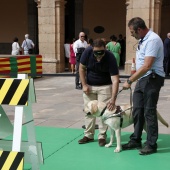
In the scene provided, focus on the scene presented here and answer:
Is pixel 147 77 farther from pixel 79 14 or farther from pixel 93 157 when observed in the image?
pixel 79 14

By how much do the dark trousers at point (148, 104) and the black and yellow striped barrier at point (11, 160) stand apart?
88.6 inches

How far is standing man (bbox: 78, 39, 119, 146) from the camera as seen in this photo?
5570 mm

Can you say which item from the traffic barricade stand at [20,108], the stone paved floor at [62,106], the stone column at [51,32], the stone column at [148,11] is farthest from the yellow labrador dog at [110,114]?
the stone column at [51,32]

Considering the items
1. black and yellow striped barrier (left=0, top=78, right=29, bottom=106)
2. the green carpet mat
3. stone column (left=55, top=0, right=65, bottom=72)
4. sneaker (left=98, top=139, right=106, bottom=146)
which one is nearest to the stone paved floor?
the green carpet mat

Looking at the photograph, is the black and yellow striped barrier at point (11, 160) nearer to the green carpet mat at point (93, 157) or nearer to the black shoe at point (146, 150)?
the green carpet mat at point (93, 157)

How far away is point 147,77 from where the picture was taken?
5230mm

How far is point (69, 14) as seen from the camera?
22.1 m

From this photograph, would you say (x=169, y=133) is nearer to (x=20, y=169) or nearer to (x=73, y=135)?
(x=73, y=135)

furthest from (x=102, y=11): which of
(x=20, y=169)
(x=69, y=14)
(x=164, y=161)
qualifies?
(x=20, y=169)

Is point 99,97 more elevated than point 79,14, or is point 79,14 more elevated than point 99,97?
point 79,14

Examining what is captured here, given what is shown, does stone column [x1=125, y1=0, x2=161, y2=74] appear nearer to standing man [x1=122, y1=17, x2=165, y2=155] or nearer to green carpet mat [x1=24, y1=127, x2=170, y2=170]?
green carpet mat [x1=24, y1=127, x2=170, y2=170]

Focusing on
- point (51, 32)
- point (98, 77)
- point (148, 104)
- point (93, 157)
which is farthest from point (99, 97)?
point (51, 32)

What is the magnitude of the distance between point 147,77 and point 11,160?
2384 mm

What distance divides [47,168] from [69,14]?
18040 millimetres
